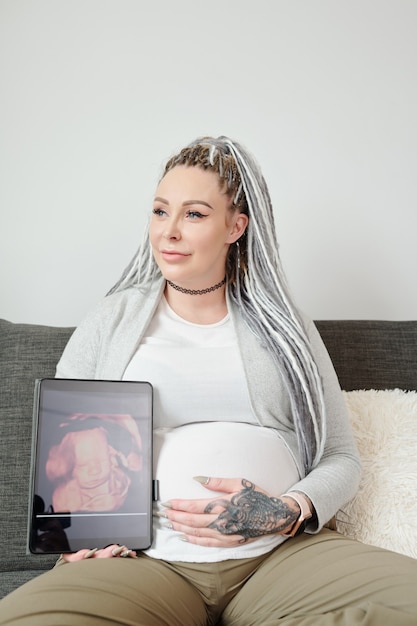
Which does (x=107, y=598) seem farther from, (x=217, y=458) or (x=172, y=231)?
(x=172, y=231)

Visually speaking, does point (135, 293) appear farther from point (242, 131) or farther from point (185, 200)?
point (242, 131)

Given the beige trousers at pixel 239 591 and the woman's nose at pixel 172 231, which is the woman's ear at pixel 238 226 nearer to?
the woman's nose at pixel 172 231

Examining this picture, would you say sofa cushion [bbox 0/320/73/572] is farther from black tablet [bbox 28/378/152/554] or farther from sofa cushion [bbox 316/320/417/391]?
sofa cushion [bbox 316/320/417/391]

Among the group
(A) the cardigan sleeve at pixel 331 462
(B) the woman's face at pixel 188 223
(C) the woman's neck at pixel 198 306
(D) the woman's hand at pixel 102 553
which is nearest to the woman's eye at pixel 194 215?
(B) the woman's face at pixel 188 223

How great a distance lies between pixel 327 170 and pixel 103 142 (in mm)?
617

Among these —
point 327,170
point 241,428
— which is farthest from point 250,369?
point 327,170

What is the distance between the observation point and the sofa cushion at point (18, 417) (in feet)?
4.73

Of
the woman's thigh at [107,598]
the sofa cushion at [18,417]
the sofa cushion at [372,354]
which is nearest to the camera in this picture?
the woman's thigh at [107,598]

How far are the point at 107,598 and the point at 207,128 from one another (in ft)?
4.29

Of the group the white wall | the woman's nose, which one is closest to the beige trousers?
the woman's nose

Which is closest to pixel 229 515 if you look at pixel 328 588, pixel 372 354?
pixel 328 588

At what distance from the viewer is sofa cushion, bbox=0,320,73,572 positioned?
56.7 inches

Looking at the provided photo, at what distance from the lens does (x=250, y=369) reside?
1379 mm

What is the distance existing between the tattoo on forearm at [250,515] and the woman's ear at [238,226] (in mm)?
524
